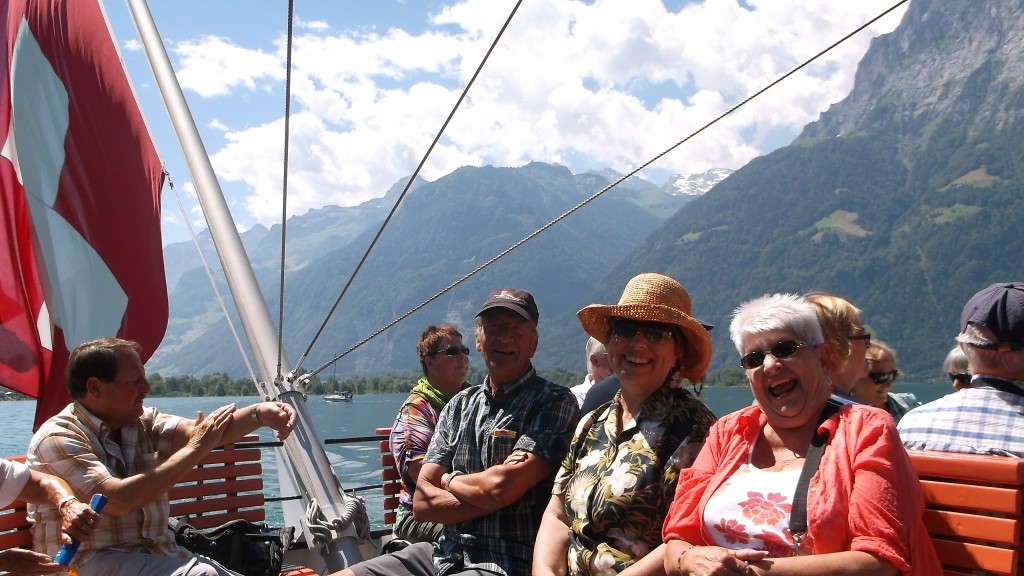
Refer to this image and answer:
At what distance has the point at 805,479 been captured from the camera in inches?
96.3

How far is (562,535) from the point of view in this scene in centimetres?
317

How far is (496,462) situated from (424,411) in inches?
40.4

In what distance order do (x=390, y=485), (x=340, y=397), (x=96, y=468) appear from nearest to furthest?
(x=96, y=468)
(x=390, y=485)
(x=340, y=397)

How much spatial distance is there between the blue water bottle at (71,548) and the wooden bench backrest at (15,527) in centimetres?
63

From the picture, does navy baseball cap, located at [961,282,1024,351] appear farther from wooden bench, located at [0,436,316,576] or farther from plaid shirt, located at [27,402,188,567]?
wooden bench, located at [0,436,316,576]

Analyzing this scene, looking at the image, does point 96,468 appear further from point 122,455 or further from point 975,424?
point 975,424

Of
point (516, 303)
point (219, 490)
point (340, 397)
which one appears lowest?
point (340, 397)

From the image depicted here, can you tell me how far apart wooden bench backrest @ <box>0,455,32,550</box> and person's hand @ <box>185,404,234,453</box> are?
681 mm

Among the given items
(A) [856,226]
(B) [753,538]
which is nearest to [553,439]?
(B) [753,538]

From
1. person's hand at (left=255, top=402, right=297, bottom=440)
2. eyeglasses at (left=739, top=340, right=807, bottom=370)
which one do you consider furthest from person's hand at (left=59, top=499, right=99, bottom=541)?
eyeglasses at (left=739, top=340, right=807, bottom=370)

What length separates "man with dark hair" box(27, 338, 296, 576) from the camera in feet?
10.9

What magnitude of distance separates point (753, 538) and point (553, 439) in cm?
111


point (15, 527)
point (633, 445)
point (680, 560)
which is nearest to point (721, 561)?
point (680, 560)

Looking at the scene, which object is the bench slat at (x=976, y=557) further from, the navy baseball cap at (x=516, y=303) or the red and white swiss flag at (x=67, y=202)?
the red and white swiss flag at (x=67, y=202)
